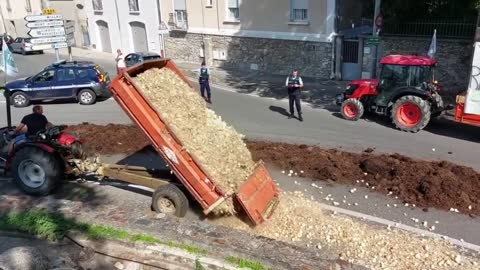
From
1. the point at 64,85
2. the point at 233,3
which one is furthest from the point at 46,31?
the point at 233,3

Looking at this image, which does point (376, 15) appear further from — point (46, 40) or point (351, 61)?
point (46, 40)

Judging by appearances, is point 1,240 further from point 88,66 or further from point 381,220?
point 88,66

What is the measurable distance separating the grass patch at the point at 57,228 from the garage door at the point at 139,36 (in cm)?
2617

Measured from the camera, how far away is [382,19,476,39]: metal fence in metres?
17.7

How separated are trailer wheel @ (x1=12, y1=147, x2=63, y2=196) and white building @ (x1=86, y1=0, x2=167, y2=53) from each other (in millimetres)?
21815

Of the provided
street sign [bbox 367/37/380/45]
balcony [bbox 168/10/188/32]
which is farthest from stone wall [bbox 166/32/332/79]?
street sign [bbox 367/37/380/45]

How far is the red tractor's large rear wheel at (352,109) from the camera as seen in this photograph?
1453 cm

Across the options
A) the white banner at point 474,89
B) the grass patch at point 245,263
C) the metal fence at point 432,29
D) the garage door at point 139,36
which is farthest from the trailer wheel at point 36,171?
the garage door at point 139,36

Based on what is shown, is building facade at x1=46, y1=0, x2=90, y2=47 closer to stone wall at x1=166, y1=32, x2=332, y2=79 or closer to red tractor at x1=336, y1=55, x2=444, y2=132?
stone wall at x1=166, y1=32, x2=332, y2=79

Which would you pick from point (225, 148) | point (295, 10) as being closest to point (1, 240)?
point (225, 148)

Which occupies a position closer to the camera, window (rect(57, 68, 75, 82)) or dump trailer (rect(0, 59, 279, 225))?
dump trailer (rect(0, 59, 279, 225))

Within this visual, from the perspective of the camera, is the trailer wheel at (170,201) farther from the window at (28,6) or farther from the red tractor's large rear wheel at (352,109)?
the window at (28,6)

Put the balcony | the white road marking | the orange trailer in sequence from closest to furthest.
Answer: the white road marking → the orange trailer → the balcony

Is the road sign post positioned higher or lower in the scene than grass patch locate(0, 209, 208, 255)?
higher
